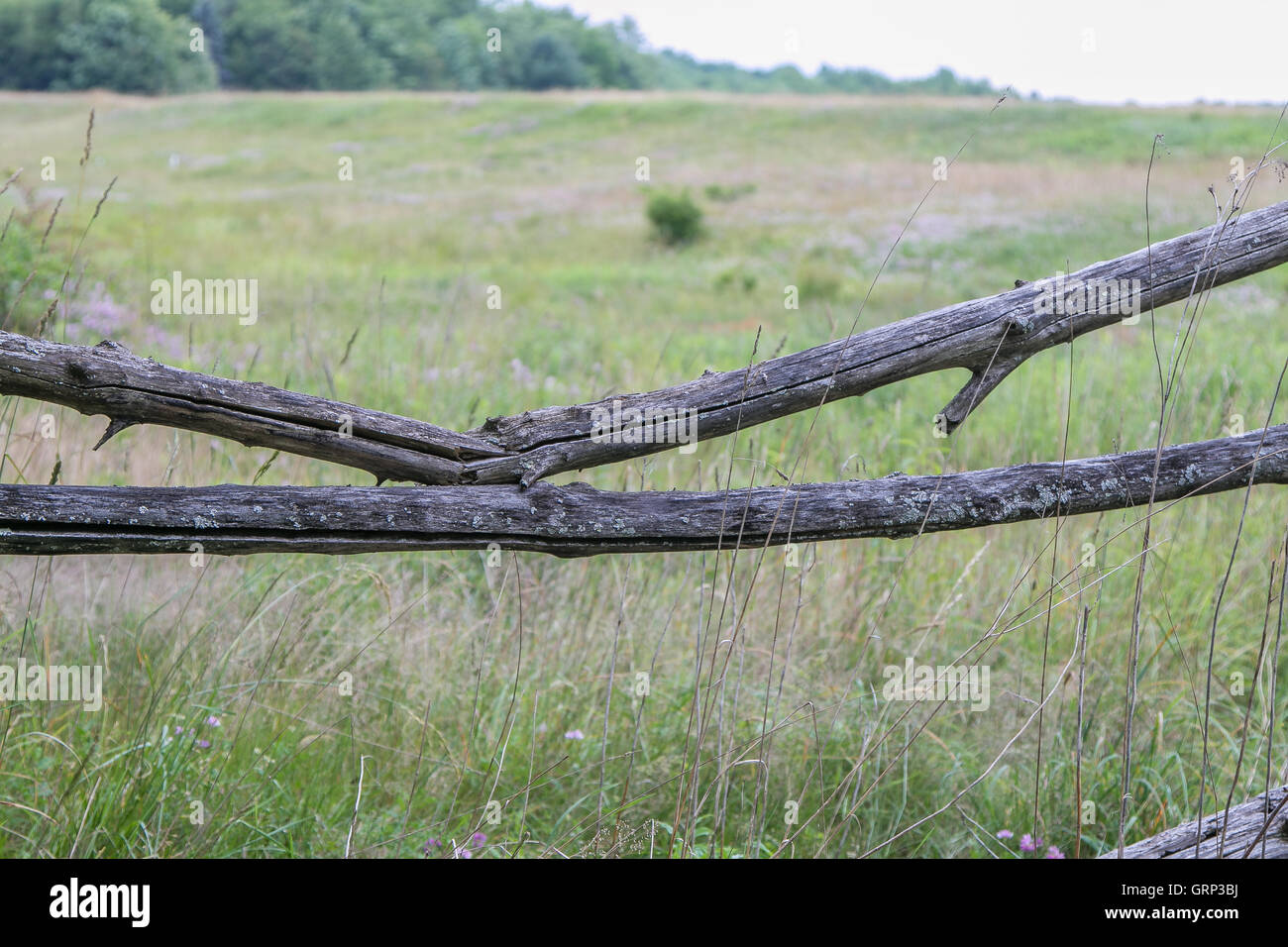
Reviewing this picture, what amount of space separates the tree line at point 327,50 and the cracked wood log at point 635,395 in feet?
181

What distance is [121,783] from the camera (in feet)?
7.07

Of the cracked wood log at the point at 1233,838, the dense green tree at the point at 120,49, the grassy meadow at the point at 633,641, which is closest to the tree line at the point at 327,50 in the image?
the dense green tree at the point at 120,49

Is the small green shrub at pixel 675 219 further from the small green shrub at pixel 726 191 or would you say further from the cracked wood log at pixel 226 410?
the cracked wood log at pixel 226 410

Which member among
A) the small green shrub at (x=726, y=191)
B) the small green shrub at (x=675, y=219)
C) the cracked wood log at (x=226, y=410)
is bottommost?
the cracked wood log at (x=226, y=410)

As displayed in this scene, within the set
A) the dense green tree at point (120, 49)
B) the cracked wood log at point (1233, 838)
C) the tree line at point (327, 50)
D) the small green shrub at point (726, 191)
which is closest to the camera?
the cracked wood log at point (1233, 838)

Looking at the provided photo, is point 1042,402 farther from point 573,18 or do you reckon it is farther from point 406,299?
point 573,18

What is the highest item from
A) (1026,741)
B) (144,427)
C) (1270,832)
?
(144,427)

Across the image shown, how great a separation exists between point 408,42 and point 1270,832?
68552 millimetres

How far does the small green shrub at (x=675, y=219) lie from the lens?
17219 mm

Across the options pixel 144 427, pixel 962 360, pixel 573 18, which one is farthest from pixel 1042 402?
pixel 573 18

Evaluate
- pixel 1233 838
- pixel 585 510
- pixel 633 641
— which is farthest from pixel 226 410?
pixel 1233 838

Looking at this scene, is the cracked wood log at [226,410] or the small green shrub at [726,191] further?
the small green shrub at [726,191]

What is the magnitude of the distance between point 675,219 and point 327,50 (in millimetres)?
50621
